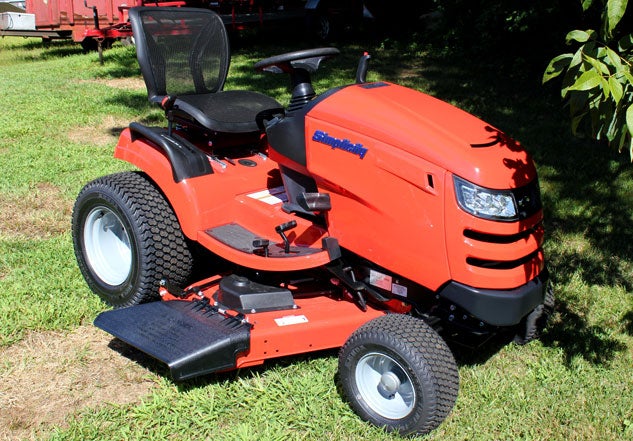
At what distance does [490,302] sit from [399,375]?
1.55ft

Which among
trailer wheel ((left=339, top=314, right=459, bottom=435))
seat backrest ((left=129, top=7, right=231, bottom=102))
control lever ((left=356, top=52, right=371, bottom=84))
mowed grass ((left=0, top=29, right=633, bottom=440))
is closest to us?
trailer wheel ((left=339, top=314, right=459, bottom=435))

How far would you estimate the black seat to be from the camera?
364 centimetres

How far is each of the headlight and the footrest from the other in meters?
0.73

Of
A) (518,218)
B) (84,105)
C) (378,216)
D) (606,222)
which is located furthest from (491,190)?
(84,105)

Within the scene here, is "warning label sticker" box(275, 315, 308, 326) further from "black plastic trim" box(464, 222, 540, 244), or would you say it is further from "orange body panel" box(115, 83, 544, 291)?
"black plastic trim" box(464, 222, 540, 244)

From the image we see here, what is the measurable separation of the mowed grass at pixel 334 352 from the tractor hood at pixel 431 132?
0.99 m

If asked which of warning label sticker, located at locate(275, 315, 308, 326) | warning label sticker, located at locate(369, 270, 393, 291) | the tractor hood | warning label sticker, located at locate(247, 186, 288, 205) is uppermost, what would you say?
the tractor hood

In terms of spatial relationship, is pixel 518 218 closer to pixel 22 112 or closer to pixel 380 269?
pixel 380 269

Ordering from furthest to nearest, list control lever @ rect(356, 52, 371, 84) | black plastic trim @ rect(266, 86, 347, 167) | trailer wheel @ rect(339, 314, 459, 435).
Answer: control lever @ rect(356, 52, 371, 84) < black plastic trim @ rect(266, 86, 347, 167) < trailer wheel @ rect(339, 314, 459, 435)

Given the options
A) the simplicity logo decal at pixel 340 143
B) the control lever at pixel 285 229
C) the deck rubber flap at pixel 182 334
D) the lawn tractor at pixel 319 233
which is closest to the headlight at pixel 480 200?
the lawn tractor at pixel 319 233

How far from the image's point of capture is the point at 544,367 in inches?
130

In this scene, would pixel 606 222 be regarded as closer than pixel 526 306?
No

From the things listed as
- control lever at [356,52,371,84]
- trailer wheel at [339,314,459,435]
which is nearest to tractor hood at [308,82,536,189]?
control lever at [356,52,371,84]

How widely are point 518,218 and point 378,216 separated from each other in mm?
555
